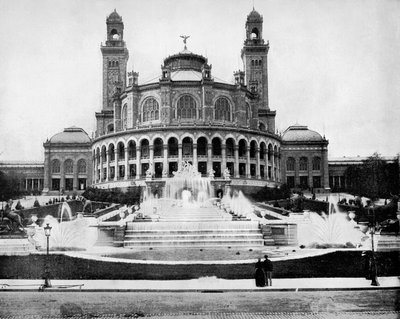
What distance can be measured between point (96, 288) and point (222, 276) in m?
5.52

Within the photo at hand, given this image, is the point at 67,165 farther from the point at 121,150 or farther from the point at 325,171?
the point at 325,171

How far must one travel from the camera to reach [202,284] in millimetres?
19438

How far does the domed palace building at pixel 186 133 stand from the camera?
74.3m

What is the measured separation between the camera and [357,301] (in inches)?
668

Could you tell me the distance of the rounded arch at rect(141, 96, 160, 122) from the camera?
80.0m

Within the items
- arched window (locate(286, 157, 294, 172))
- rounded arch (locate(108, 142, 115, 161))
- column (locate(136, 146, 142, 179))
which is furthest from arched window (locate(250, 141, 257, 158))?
rounded arch (locate(108, 142, 115, 161))

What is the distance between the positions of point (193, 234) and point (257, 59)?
6891 cm

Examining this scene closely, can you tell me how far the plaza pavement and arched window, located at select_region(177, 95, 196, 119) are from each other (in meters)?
59.1

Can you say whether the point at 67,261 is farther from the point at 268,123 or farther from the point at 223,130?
the point at 268,123

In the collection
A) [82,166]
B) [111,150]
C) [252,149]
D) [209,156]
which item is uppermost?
[111,150]

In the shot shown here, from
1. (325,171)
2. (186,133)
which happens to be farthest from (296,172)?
(186,133)

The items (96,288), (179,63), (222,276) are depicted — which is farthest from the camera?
(179,63)

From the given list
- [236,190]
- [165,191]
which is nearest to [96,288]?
[165,191]

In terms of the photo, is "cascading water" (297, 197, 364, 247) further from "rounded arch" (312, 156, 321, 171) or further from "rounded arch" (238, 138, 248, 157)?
"rounded arch" (312, 156, 321, 171)
